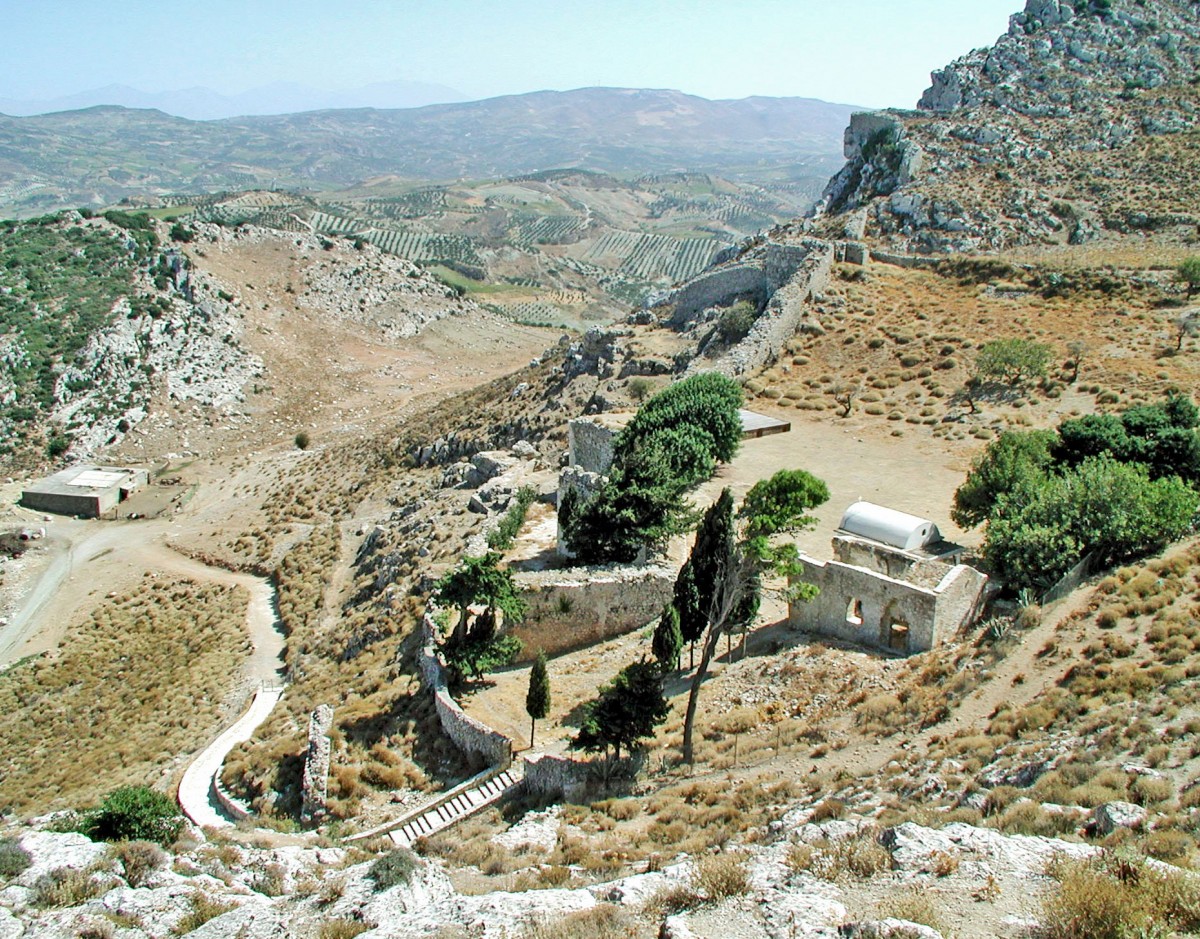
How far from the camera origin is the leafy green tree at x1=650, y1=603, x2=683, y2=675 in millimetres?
16812

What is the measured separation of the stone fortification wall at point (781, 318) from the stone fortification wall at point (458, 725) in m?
18.1

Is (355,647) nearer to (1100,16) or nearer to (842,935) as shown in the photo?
(842,935)

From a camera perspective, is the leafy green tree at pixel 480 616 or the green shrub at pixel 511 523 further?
the green shrub at pixel 511 523

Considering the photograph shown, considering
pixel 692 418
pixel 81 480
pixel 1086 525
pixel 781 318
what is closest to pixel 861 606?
pixel 1086 525

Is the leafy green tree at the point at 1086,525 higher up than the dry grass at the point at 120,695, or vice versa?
the leafy green tree at the point at 1086,525

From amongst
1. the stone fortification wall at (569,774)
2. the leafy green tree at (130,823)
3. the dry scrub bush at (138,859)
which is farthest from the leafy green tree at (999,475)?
the dry scrub bush at (138,859)

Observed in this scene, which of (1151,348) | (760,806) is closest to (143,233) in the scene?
(1151,348)

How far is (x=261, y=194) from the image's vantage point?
140 metres

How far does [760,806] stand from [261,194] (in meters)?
143

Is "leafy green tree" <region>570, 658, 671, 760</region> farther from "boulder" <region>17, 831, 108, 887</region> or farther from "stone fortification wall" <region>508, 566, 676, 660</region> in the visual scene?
"boulder" <region>17, 831, 108, 887</region>

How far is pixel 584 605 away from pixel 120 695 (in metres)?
14.9

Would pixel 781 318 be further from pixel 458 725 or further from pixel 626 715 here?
pixel 626 715

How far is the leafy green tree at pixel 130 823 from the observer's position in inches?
512

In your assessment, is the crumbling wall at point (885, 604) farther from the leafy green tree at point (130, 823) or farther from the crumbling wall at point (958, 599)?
the leafy green tree at point (130, 823)
